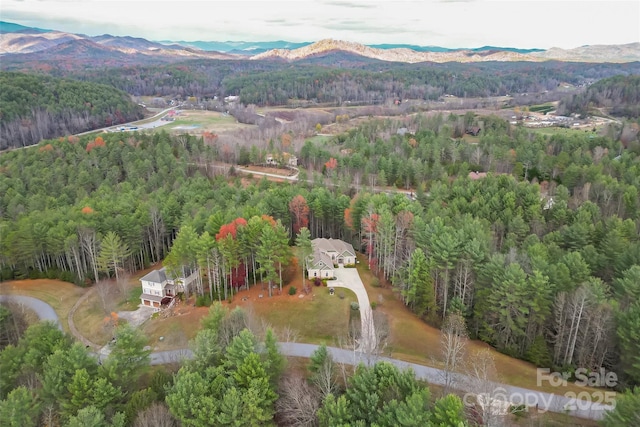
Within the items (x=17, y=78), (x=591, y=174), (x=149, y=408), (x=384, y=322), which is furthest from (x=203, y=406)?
(x=17, y=78)

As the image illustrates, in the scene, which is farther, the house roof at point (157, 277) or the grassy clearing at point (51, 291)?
the grassy clearing at point (51, 291)

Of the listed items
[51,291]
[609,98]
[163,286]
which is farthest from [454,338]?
[609,98]

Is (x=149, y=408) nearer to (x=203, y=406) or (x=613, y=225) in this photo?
(x=203, y=406)

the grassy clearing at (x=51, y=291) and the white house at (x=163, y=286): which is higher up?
the white house at (x=163, y=286)

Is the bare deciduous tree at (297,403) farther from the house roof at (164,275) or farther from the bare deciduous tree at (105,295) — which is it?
the bare deciduous tree at (105,295)

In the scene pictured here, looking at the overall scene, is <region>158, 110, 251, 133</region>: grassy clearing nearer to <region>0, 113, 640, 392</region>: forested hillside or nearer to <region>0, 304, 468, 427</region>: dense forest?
<region>0, 113, 640, 392</region>: forested hillside

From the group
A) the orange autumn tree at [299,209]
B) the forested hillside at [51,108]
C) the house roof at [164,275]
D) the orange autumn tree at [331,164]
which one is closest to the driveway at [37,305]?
the house roof at [164,275]

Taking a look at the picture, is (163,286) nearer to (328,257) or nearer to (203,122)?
(328,257)
